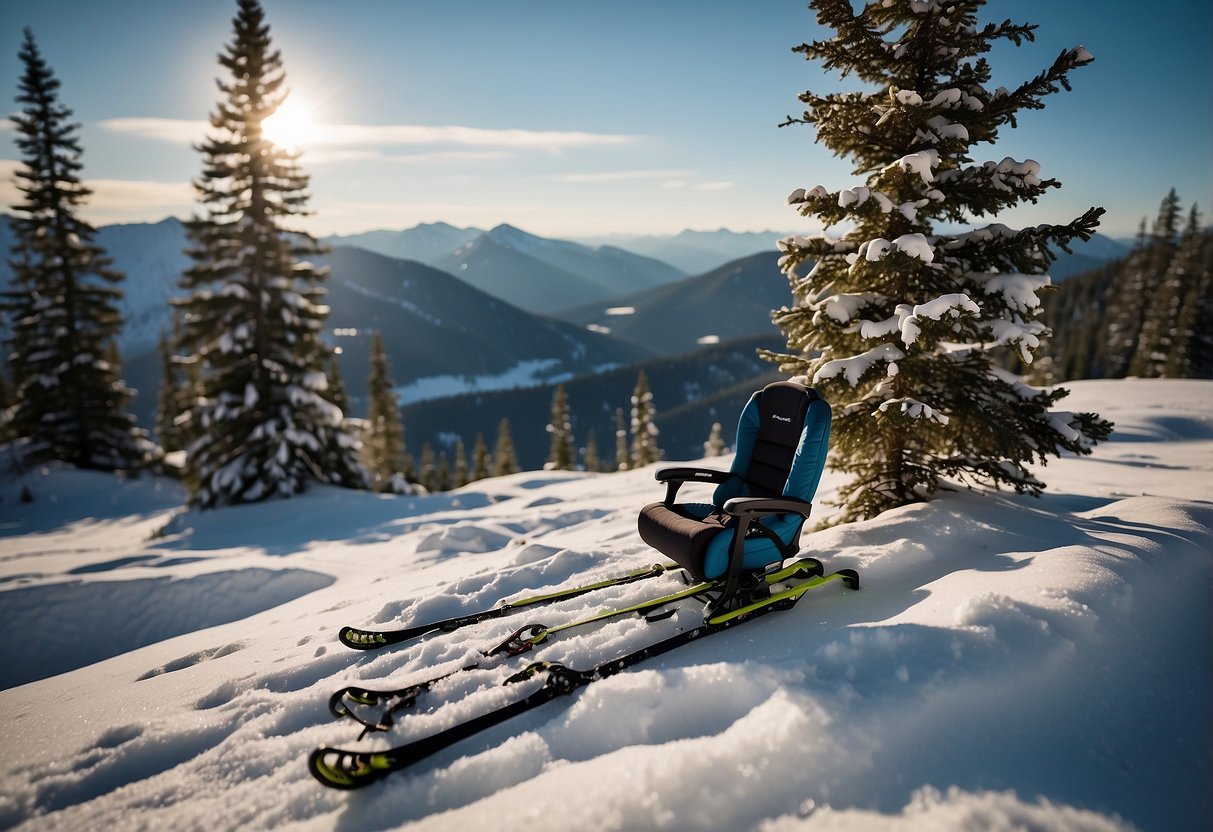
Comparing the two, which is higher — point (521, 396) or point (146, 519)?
point (146, 519)

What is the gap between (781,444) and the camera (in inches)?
208

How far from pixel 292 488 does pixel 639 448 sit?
90.5ft

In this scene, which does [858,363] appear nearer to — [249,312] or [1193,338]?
[249,312]

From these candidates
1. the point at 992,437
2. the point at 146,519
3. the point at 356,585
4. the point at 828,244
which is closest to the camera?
the point at 992,437

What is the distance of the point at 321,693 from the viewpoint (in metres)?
3.74

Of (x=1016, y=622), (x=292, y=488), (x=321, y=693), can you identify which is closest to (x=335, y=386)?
(x=292, y=488)

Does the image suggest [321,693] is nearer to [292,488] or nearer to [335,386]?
[292,488]

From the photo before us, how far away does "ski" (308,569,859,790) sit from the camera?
2.80 metres

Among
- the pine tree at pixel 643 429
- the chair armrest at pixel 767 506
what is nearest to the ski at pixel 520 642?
the chair armrest at pixel 767 506

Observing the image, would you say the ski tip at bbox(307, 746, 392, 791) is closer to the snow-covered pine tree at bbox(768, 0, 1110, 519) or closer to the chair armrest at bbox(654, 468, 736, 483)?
the chair armrest at bbox(654, 468, 736, 483)

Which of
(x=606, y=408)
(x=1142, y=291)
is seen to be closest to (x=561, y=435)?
(x=1142, y=291)

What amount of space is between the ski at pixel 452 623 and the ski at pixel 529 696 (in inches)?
41.9

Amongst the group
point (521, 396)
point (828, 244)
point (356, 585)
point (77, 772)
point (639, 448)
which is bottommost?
point (521, 396)

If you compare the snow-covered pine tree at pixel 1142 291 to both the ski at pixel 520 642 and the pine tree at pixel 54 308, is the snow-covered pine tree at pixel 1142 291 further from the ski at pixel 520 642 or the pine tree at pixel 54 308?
the pine tree at pixel 54 308
